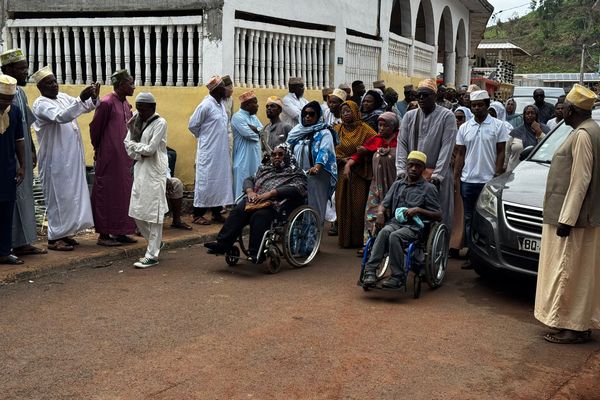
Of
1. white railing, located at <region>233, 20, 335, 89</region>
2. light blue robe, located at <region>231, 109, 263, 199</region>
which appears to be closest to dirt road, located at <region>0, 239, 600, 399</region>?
light blue robe, located at <region>231, 109, 263, 199</region>

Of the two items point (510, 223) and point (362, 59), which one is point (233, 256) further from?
point (362, 59)

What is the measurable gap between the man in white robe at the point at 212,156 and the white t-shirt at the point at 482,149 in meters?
3.18

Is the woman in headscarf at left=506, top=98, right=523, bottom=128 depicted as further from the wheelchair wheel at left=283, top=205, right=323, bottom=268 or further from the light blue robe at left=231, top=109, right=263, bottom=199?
the wheelchair wheel at left=283, top=205, right=323, bottom=268

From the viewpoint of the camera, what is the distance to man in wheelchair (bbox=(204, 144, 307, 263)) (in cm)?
706

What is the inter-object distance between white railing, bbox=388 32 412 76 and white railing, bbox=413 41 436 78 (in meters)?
0.83

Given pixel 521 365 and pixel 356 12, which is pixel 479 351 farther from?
pixel 356 12

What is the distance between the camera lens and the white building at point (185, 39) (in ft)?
33.8

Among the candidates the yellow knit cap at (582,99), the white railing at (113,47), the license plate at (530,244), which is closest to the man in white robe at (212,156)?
the white railing at (113,47)

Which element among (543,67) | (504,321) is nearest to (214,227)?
(504,321)

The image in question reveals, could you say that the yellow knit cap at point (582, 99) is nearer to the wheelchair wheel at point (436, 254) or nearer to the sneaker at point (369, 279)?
the wheelchair wheel at point (436, 254)

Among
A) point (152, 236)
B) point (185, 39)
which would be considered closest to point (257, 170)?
point (152, 236)

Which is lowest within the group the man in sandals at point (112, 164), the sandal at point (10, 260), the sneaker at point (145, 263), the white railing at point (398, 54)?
the sneaker at point (145, 263)

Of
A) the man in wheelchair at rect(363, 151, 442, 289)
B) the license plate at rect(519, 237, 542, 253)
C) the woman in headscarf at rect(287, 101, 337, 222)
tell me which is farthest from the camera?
the woman in headscarf at rect(287, 101, 337, 222)

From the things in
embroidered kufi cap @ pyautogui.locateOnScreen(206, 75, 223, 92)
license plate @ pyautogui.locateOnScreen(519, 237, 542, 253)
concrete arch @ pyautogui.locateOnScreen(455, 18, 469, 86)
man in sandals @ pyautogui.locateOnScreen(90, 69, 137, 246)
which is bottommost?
license plate @ pyautogui.locateOnScreen(519, 237, 542, 253)
